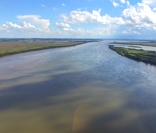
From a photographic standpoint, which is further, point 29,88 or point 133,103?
point 29,88

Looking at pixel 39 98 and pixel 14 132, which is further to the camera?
pixel 39 98

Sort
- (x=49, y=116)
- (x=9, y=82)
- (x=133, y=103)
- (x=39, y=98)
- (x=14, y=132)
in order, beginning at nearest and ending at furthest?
1. (x=14, y=132)
2. (x=49, y=116)
3. (x=133, y=103)
4. (x=39, y=98)
5. (x=9, y=82)

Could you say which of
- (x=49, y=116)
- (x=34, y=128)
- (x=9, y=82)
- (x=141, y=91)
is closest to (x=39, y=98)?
(x=49, y=116)

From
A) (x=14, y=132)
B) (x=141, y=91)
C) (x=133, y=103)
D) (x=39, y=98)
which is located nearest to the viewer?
(x=14, y=132)

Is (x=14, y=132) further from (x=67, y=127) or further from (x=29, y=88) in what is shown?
(x=29, y=88)

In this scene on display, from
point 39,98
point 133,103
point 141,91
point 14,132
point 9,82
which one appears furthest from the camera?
→ point 9,82

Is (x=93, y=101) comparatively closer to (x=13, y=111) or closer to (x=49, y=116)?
(x=49, y=116)

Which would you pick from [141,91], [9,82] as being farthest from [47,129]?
[9,82]

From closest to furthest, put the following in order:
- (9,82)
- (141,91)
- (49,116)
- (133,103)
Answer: (49,116) < (133,103) < (141,91) < (9,82)
